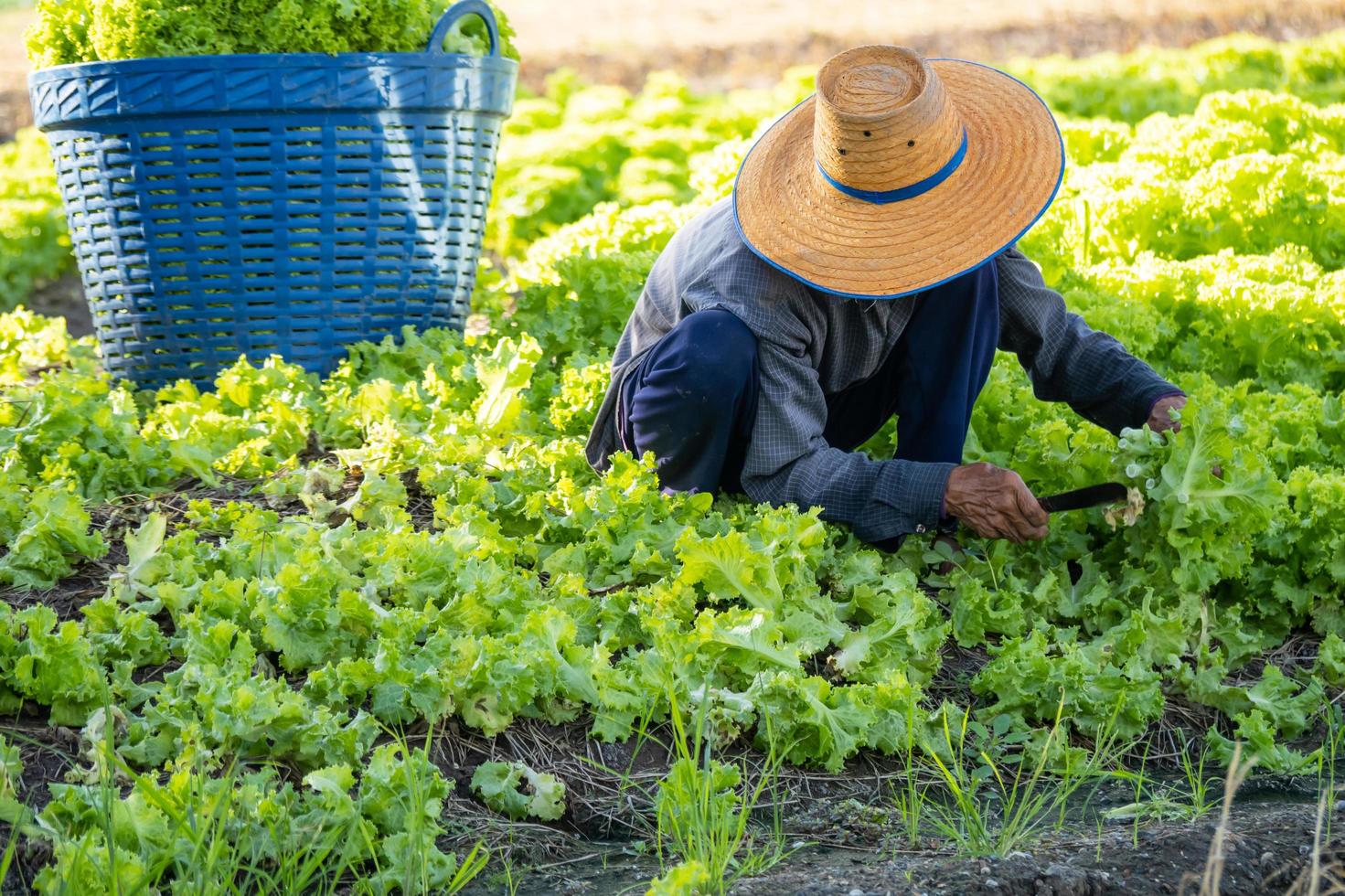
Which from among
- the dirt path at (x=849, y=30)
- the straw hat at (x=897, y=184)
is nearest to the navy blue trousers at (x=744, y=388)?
the straw hat at (x=897, y=184)

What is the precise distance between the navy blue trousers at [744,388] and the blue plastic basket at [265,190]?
176cm

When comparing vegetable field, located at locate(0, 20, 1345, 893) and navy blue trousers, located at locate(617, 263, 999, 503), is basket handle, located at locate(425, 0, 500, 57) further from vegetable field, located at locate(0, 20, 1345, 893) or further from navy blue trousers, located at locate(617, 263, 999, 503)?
navy blue trousers, located at locate(617, 263, 999, 503)

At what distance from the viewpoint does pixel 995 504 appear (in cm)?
317

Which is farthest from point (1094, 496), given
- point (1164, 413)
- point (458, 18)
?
point (458, 18)

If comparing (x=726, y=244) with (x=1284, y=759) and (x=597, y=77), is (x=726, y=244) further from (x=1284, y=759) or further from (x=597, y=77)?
(x=597, y=77)

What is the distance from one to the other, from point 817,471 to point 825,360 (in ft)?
1.07

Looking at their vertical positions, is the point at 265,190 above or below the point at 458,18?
below

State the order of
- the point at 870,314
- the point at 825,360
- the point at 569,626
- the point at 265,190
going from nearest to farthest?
the point at 569,626 → the point at 870,314 → the point at 825,360 → the point at 265,190

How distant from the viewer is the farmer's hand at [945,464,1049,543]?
3.15 m

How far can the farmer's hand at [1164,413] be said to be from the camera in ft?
11.4

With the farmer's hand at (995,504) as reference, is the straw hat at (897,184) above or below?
above

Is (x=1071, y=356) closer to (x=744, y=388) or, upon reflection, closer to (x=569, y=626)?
(x=744, y=388)

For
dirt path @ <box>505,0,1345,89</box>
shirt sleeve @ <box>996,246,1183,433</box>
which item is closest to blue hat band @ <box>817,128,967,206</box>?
shirt sleeve @ <box>996,246,1183,433</box>

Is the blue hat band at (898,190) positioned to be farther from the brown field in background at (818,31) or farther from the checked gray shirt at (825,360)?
the brown field in background at (818,31)
